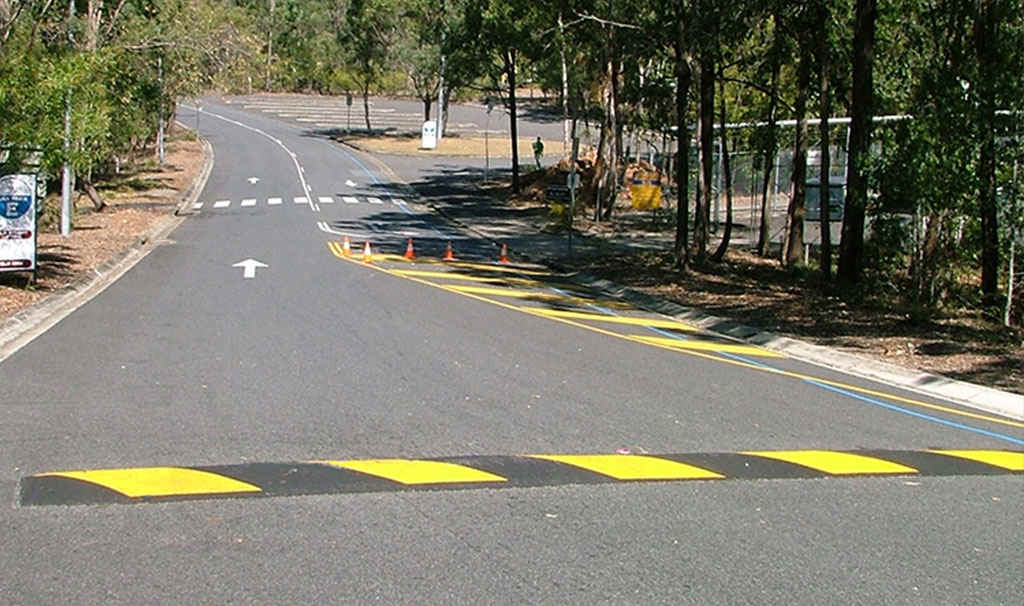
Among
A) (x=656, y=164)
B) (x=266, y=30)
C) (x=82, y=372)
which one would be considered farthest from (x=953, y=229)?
(x=266, y=30)

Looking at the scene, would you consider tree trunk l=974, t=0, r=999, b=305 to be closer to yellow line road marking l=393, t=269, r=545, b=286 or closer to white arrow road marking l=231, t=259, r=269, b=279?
yellow line road marking l=393, t=269, r=545, b=286

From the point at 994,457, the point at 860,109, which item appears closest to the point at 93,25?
the point at 860,109

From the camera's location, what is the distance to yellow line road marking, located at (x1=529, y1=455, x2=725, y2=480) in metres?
8.08

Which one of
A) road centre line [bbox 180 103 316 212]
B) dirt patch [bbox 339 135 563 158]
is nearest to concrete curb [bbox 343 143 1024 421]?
road centre line [bbox 180 103 316 212]

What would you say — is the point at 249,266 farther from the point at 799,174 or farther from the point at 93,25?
the point at 799,174

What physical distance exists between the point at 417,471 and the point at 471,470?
39 cm

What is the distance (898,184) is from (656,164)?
33715 mm

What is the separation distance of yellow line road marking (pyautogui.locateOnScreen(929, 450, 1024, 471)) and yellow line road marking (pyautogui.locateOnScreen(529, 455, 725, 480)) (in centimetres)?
267

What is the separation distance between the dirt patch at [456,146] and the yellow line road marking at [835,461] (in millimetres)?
58899

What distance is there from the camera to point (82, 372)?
11555 millimetres

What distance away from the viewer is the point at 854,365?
48.4 feet

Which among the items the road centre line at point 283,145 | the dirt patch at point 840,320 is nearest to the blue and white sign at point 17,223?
the dirt patch at point 840,320

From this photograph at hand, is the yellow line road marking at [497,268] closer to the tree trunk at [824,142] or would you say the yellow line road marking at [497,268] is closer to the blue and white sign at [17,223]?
the tree trunk at [824,142]

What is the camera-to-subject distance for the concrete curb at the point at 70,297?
564 inches
